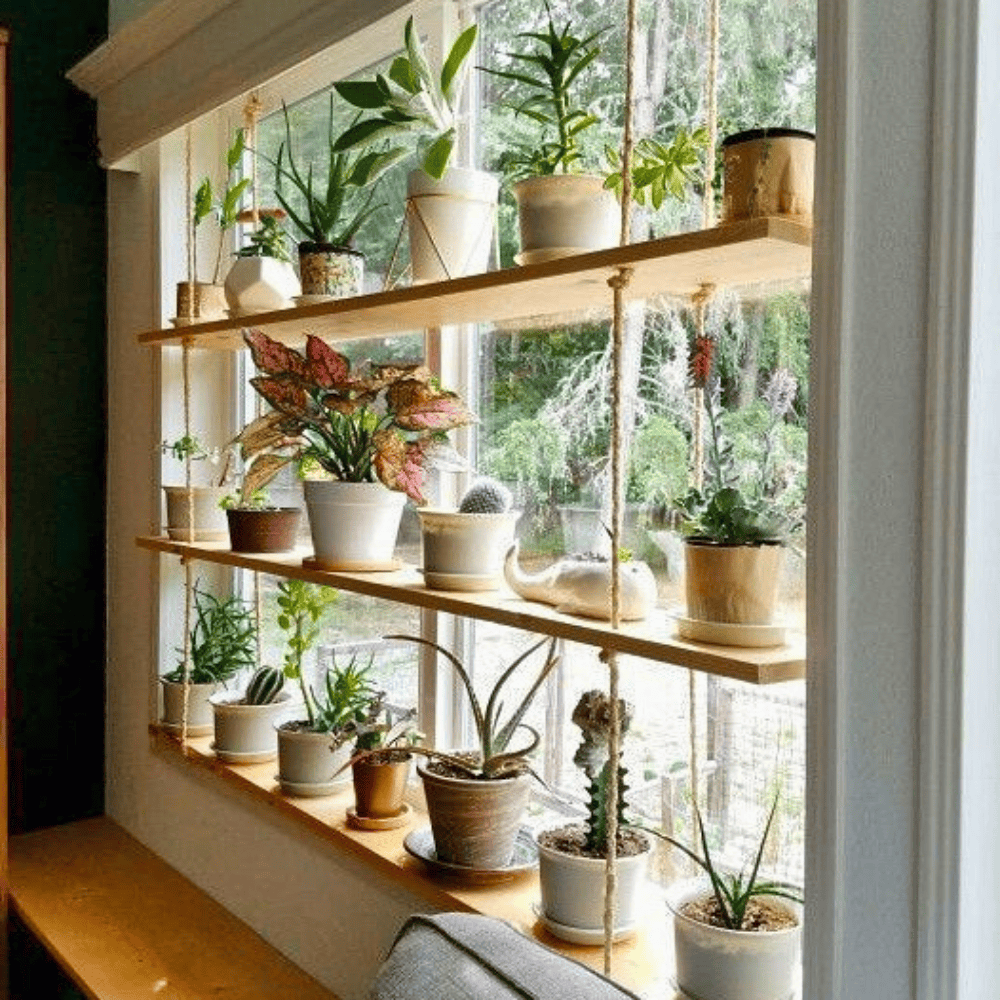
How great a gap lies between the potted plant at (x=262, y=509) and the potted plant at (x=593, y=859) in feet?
2.26

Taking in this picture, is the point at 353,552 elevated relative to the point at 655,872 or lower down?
elevated

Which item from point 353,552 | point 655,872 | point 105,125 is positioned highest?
point 105,125

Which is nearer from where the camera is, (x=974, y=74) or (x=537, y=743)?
(x=974, y=74)

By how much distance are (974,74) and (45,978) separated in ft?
8.41

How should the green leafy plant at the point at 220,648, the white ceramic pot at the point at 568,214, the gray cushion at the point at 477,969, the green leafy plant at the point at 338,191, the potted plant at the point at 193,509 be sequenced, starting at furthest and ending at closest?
the green leafy plant at the point at 220,648 → the potted plant at the point at 193,509 → the green leafy plant at the point at 338,191 → the white ceramic pot at the point at 568,214 → the gray cushion at the point at 477,969

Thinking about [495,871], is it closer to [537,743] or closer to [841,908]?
[537,743]

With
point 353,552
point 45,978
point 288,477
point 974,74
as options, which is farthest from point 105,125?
point 974,74

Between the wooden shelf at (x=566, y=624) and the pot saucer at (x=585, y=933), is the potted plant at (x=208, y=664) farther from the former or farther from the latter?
the pot saucer at (x=585, y=933)

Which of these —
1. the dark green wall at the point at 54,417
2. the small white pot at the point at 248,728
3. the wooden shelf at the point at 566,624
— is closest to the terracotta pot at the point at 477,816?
the wooden shelf at the point at 566,624

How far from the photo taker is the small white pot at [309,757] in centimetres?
188

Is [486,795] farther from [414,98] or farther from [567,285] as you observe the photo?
[414,98]

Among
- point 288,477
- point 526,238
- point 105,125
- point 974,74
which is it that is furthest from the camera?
point 105,125

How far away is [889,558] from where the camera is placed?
35.7 inches

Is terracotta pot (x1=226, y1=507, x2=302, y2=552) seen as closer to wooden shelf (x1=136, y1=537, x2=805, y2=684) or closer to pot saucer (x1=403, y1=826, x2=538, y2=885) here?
wooden shelf (x1=136, y1=537, x2=805, y2=684)
